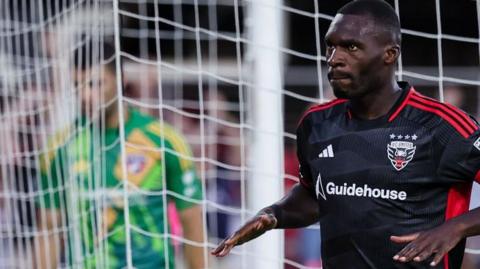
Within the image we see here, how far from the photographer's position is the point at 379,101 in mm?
3656

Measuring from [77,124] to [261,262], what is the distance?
118cm

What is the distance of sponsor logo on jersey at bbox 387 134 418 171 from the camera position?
3553 millimetres

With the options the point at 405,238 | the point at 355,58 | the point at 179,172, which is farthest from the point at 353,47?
the point at 179,172

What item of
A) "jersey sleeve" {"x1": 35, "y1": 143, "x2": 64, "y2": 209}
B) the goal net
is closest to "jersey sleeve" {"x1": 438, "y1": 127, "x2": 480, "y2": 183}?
the goal net

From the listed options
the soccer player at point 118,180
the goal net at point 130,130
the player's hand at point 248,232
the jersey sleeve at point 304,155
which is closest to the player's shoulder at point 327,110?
the jersey sleeve at point 304,155

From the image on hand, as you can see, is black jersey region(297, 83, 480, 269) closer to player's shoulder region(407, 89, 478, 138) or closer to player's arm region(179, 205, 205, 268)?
player's shoulder region(407, 89, 478, 138)

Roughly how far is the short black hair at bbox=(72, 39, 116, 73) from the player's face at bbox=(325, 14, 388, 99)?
2.28 meters

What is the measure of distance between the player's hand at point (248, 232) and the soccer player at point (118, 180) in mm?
2024

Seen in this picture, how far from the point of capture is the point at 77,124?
19.2 ft

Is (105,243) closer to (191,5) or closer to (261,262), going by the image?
(261,262)

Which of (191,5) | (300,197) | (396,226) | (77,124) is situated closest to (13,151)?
(77,124)

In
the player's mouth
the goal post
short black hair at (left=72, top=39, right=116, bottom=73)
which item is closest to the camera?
the player's mouth

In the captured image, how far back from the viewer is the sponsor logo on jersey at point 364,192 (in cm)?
355

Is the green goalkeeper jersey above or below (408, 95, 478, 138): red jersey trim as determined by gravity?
below
